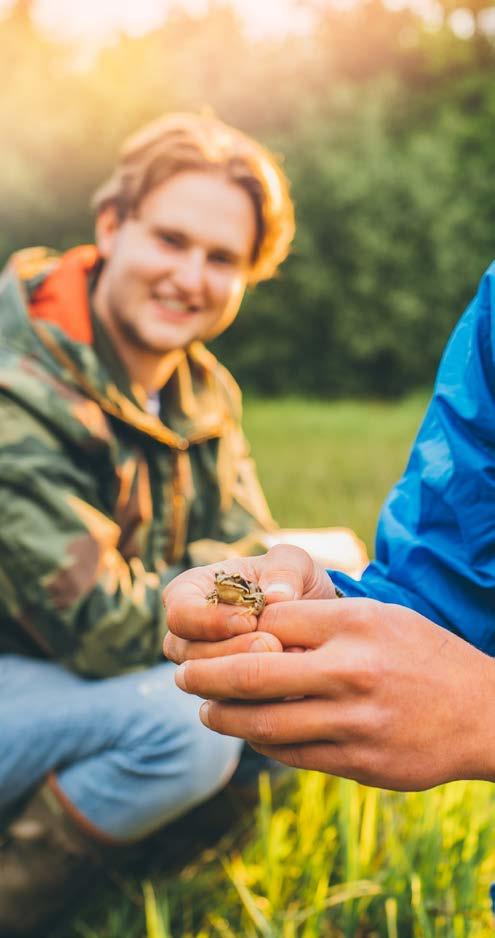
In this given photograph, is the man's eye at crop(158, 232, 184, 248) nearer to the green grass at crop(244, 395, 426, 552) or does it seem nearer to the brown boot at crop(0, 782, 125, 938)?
the brown boot at crop(0, 782, 125, 938)

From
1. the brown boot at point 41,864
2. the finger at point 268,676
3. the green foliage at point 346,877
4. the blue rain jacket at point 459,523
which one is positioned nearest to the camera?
the finger at point 268,676

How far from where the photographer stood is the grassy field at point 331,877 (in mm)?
2010

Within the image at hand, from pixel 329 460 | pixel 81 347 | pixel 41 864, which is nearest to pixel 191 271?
pixel 81 347

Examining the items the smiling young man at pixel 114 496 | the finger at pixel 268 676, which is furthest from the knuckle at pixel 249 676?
the smiling young man at pixel 114 496

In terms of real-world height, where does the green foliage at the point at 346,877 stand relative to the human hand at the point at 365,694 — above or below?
below

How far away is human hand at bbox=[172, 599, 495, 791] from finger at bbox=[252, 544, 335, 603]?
2.2 inches

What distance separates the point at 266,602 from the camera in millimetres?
1115

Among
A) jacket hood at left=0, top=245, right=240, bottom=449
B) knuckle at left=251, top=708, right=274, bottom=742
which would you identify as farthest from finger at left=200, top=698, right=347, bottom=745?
jacket hood at left=0, top=245, right=240, bottom=449

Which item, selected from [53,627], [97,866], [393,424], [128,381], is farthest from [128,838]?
[393,424]

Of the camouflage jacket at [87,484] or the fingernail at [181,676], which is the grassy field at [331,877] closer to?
the camouflage jacket at [87,484]

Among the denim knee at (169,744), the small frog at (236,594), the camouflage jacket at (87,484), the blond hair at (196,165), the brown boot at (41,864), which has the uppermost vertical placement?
the blond hair at (196,165)

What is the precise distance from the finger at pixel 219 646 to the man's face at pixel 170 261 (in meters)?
1.73

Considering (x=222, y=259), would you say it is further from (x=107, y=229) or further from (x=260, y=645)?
(x=260, y=645)

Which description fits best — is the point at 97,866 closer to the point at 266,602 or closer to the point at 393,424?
the point at 266,602
